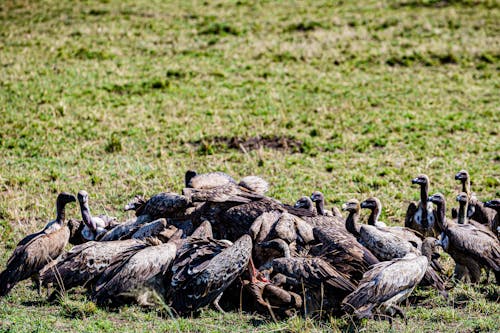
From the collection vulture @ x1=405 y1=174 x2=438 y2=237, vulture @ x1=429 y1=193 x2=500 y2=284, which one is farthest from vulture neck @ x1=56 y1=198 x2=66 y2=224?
vulture @ x1=429 y1=193 x2=500 y2=284

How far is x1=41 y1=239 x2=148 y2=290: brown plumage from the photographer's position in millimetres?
7898

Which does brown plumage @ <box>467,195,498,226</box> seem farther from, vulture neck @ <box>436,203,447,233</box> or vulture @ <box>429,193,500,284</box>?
vulture @ <box>429,193,500,284</box>

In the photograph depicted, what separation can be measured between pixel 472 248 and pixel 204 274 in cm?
324

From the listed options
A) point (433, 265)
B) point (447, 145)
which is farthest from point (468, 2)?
point (433, 265)

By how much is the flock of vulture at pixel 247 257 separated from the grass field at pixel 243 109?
27cm

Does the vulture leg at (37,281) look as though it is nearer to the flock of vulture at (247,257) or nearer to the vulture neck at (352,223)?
the flock of vulture at (247,257)

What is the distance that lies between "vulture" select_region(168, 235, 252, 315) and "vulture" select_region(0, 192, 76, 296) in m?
1.57

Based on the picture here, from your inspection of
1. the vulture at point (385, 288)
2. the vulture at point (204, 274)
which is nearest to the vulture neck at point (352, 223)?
the vulture at point (385, 288)

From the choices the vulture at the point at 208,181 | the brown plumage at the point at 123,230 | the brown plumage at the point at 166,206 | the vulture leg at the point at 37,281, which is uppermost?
the brown plumage at the point at 166,206

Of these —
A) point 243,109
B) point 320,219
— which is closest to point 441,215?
point 320,219

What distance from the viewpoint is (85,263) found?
7980 millimetres

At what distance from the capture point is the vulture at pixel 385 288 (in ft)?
22.9

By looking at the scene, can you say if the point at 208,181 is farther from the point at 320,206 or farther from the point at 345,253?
the point at 345,253

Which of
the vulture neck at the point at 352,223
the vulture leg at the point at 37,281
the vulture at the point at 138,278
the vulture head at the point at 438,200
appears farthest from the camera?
the vulture head at the point at 438,200
